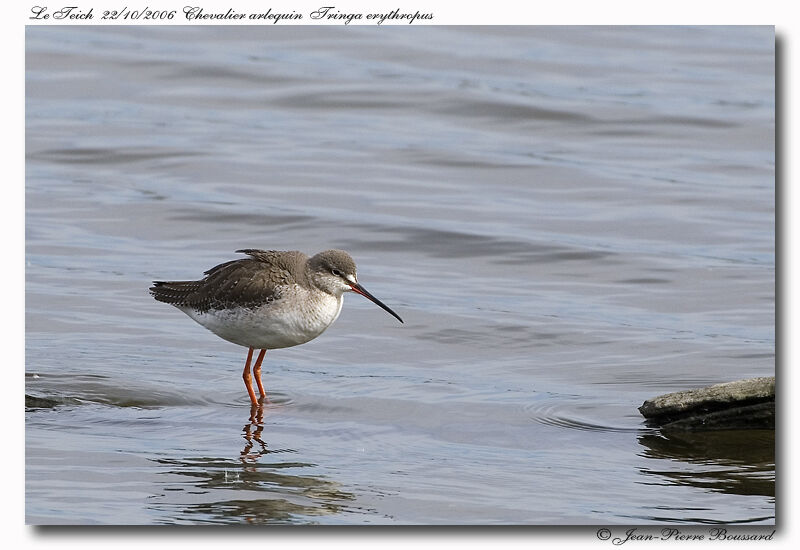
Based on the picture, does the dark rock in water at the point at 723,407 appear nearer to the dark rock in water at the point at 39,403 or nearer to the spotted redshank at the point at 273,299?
the spotted redshank at the point at 273,299

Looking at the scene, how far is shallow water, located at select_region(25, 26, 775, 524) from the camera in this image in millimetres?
7746

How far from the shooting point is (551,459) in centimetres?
823

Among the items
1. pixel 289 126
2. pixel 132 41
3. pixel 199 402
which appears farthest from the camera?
pixel 132 41

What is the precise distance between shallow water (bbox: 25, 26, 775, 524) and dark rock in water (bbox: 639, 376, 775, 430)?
0.19m

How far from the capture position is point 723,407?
8.59 meters

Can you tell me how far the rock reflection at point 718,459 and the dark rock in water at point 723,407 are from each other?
0.06m

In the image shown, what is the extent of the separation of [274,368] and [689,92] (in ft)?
39.0

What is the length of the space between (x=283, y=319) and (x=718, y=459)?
3.49 m

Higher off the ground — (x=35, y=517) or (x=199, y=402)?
(x=199, y=402)

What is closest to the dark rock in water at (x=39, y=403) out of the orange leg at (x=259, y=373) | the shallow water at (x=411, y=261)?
the shallow water at (x=411, y=261)

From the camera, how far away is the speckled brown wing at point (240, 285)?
9625 mm
